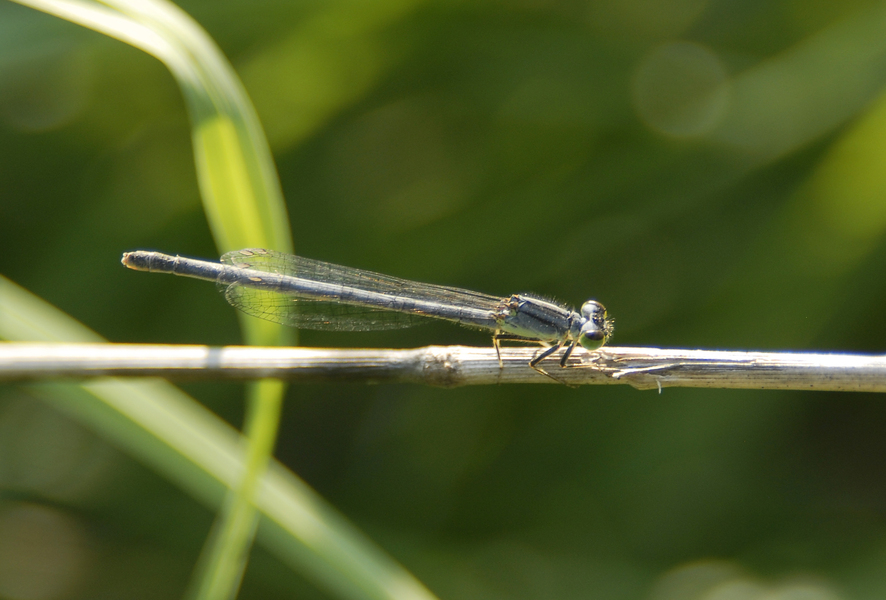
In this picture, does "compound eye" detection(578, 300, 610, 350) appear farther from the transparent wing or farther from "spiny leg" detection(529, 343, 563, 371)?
the transparent wing

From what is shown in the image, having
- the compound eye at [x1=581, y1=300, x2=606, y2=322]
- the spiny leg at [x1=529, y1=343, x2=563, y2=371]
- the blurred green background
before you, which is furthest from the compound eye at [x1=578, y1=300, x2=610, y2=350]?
the blurred green background

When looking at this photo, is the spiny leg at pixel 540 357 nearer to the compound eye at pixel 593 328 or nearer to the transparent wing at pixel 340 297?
the compound eye at pixel 593 328

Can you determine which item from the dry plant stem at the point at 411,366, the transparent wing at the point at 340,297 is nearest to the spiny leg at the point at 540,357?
the dry plant stem at the point at 411,366

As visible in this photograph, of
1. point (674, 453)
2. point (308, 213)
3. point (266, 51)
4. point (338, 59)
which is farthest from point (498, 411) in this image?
point (266, 51)

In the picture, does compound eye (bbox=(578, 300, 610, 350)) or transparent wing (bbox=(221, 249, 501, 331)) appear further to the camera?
transparent wing (bbox=(221, 249, 501, 331))

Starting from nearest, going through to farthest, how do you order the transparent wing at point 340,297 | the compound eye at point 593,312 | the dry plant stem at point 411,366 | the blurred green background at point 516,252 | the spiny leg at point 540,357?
the dry plant stem at point 411,366 < the spiny leg at point 540,357 < the transparent wing at point 340,297 < the compound eye at point 593,312 < the blurred green background at point 516,252
